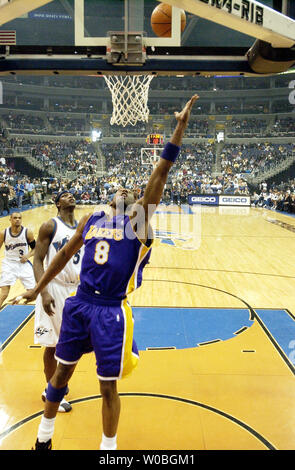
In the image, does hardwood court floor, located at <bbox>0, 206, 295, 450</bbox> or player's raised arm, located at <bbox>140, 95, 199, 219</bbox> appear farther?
hardwood court floor, located at <bbox>0, 206, 295, 450</bbox>

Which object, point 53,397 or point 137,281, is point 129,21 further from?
point 53,397

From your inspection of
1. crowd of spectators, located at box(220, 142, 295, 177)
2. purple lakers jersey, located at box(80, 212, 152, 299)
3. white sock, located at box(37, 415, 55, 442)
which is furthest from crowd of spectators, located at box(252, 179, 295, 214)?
white sock, located at box(37, 415, 55, 442)

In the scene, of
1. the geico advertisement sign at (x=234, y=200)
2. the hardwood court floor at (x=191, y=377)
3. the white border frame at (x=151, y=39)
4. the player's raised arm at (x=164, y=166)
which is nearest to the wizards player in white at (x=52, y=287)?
the hardwood court floor at (x=191, y=377)

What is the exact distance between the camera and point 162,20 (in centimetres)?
415

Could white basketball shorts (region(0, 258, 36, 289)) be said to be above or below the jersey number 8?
below

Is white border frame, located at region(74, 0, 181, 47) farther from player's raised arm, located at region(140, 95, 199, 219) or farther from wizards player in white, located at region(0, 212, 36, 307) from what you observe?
wizards player in white, located at region(0, 212, 36, 307)

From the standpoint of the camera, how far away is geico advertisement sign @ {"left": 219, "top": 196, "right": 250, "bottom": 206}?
23.9 m

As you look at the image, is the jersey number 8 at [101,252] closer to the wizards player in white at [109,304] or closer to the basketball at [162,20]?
the wizards player in white at [109,304]

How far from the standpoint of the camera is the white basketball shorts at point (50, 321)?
3.38 m

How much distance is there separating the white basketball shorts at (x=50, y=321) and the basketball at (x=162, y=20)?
2662 mm

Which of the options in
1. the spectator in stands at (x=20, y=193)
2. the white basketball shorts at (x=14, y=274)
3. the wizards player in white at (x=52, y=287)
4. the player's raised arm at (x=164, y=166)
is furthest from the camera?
the spectator in stands at (x=20, y=193)

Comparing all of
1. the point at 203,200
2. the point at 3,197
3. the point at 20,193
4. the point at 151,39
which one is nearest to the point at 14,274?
the point at 151,39

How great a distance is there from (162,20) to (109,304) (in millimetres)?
3134

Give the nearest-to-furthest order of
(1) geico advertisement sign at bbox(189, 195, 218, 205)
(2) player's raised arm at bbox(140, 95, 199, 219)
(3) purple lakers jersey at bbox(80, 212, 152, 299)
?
(2) player's raised arm at bbox(140, 95, 199, 219) → (3) purple lakers jersey at bbox(80, 212, 152, 299) → (1) geico advertisement sign at bbox(189, 195, 218, 205)
